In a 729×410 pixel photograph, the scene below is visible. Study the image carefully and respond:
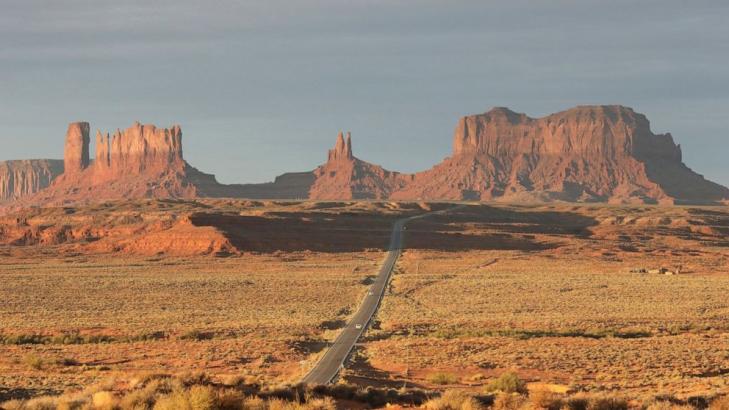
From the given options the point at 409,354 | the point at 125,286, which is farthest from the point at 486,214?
the point at 409,354

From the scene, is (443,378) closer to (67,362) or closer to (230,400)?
(230,400)

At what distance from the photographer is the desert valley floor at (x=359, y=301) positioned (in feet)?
103

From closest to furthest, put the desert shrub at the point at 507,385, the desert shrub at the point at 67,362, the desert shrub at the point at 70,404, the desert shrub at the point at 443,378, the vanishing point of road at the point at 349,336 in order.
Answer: the desert shrub at the point at 70,404
the desert shrub at the point at 507,385
the desert shrub at the point at 443,378
the vanishing point of road at the point at 349,336
the desert shrub at the point at 67,362

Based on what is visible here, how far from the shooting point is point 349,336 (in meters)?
40.9

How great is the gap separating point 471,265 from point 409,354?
171ft

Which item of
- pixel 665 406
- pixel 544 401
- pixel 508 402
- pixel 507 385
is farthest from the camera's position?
pixel 507 385

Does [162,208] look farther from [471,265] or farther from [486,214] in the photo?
[471,265]

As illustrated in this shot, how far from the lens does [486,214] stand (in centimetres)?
15250

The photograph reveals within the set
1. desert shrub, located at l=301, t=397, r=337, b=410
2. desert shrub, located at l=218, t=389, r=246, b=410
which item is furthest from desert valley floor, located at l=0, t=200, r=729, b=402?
desert shrub, located at l=301, t=397, r=337, b=410

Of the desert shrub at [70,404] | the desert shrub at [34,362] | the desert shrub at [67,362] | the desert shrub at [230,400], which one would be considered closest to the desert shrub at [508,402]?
the desert shrub at [230,400]

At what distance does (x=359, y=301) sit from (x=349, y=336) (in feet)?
52.3

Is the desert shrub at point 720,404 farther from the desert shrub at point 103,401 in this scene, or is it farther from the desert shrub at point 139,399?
the desert shrub at point 103,401

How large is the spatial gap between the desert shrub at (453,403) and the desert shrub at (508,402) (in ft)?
1.59

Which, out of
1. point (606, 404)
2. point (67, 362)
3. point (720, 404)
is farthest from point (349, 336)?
point (720, 404)
